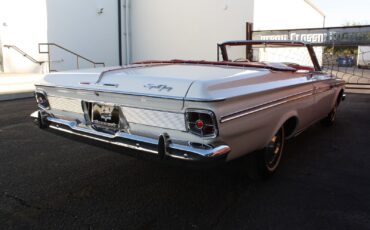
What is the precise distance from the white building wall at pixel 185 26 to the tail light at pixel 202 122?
39.7ft

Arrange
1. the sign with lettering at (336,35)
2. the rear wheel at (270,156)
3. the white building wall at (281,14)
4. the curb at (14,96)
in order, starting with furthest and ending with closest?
the white building wall at (281,14) < the sign with lettering at (336,35) < the curb at (14,96) < the rear wheel at (270,156)

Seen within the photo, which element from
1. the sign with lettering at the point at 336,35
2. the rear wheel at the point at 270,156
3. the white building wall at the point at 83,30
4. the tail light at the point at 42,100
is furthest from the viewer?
the white building wall at the point at 83,30

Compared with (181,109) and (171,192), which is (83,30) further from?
(181,109)

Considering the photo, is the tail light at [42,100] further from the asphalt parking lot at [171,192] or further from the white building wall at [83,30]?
the white building wall at [83,30]

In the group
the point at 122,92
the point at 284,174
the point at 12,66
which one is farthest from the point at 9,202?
the point at 12,66

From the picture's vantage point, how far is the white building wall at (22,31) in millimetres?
14867

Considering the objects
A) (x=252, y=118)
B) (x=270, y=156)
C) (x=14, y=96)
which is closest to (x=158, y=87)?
(x=252, y=118)

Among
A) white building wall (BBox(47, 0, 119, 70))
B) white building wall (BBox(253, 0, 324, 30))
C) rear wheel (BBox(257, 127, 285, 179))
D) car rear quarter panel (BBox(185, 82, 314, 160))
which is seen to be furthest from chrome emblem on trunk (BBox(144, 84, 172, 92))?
white building wall (BBox(47, 0, 119, 70))

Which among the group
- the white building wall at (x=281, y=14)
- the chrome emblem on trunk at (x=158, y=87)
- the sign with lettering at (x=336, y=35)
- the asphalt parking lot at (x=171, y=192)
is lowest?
the asphalt parking lot at (x=171, y=192)

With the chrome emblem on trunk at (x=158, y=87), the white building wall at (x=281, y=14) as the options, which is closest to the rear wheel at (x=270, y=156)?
the chrome emblem on trunk at (x=158, y=87)

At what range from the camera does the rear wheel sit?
3430 mm

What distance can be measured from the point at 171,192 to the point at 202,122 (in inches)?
39.9

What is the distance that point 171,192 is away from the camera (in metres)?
3.29

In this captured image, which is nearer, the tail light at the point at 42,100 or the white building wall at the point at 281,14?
the tail light at the point at 42,100
